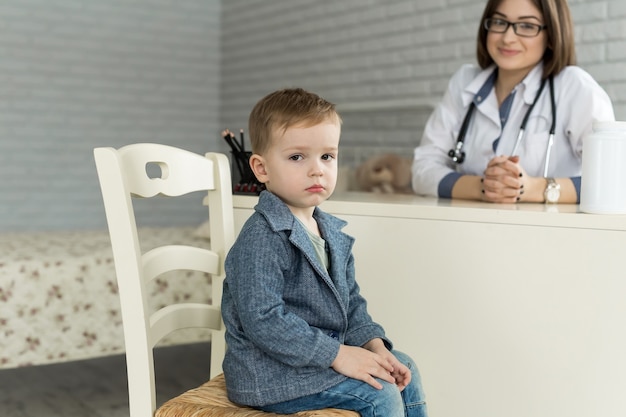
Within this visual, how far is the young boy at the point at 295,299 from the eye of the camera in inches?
47.9

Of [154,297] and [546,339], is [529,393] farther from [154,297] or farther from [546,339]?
[154,297]

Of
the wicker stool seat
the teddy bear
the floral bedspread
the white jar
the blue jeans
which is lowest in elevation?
the floral bedspread

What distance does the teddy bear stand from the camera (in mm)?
3354

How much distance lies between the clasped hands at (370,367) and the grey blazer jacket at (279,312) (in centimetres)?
2

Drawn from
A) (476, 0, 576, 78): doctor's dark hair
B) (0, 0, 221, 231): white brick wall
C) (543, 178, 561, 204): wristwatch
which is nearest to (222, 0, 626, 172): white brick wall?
(0, 0, 221, 231): white brick wall

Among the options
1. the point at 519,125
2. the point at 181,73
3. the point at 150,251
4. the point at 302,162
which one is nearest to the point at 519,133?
the point at 519,125

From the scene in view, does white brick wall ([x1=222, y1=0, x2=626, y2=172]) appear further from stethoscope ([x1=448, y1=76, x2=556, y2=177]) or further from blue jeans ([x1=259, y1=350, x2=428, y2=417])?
blue jeans ([x1=259, y1=350, x2=428, y2=417])

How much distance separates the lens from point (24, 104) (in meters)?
4.75

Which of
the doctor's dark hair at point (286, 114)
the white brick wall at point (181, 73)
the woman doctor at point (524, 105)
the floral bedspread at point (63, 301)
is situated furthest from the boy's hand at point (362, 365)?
the white brick wall at point (181, 73)

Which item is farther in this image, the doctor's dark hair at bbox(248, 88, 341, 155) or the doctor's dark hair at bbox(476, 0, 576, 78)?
the doctor's dark hair at bbox(476, 0, 576, 78)

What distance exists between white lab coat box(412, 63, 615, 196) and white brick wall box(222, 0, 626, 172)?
36.5 inches

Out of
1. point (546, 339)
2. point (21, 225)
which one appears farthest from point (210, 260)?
point (21, 225)

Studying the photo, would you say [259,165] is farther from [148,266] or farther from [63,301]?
[63,301]

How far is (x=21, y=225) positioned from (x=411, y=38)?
2.54 m
